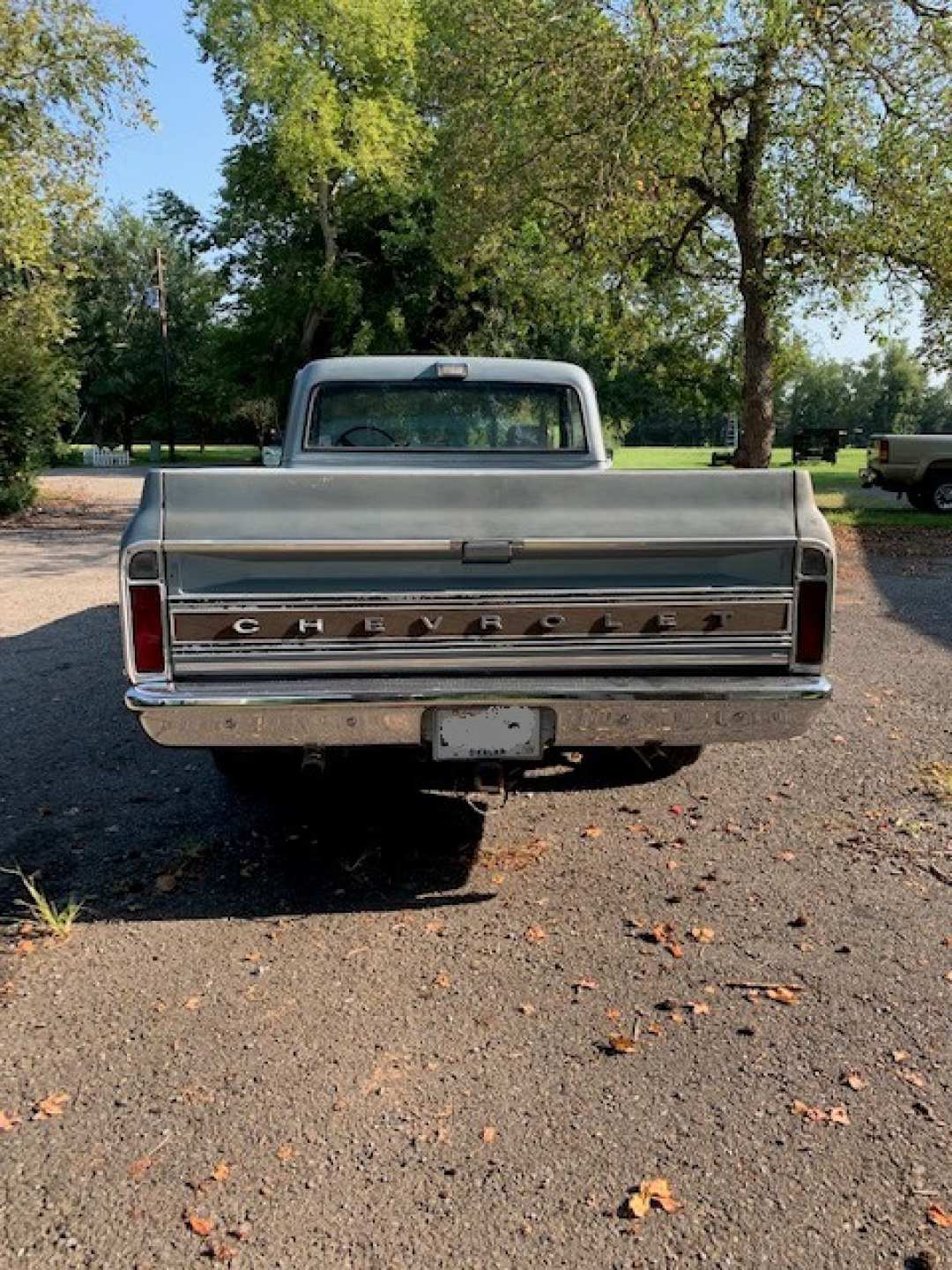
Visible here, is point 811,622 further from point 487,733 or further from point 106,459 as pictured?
point 106,459

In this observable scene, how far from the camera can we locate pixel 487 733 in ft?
11.7

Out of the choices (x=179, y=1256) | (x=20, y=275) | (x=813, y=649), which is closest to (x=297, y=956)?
(x=179, y=1256)

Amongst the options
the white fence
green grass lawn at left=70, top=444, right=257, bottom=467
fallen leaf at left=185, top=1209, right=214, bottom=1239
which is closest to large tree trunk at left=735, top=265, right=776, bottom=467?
fallen leaf at left=185, top=1209, right=214, bottom=1239

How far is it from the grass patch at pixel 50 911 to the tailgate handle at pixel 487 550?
5.94 feet

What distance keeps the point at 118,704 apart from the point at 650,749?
3.80m

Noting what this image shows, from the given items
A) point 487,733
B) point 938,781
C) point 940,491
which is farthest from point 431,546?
point 940,491

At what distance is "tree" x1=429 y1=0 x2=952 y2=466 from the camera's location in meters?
13.0

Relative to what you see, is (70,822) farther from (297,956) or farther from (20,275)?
(20,275)

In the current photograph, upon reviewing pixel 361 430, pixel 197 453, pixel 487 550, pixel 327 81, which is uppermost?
pixel 327 81

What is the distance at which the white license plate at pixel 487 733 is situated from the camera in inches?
139

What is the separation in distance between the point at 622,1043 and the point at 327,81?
1111 inches

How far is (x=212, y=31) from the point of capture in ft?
87.9

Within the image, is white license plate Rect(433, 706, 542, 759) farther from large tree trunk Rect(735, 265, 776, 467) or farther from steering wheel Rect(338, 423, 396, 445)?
large tree trunk Rect(735, 265, 776, 467)

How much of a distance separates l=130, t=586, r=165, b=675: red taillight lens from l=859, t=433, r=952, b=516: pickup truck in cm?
1771
